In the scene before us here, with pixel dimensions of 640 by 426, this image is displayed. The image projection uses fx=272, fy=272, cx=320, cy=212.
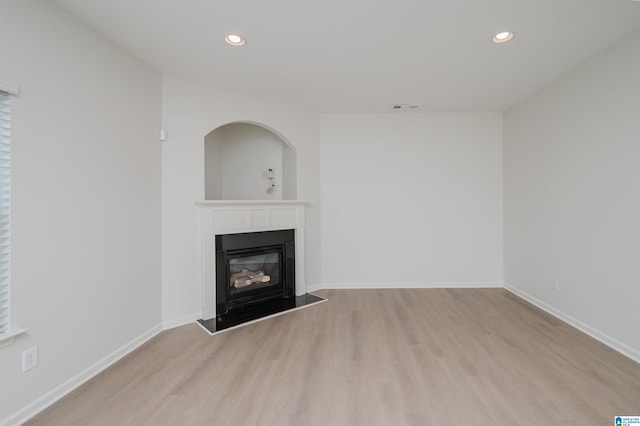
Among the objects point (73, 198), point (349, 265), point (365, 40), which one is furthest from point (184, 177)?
point (349, 265)

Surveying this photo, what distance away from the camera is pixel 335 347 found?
7.83 feet

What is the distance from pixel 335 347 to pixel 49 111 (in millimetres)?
2695

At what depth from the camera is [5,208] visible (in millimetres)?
1528

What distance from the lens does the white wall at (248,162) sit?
415 centimetres

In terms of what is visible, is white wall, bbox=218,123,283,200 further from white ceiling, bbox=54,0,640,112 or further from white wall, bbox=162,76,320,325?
white ceiling, bbox=54,0,640,112

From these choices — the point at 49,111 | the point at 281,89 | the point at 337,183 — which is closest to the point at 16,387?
the point at 49,111

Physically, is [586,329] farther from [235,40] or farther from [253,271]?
[235,40]

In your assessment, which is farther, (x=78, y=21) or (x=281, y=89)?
(x=281, y=89)

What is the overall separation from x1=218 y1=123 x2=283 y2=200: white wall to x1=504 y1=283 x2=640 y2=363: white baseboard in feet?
11.8

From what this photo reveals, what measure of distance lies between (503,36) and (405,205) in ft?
7.62

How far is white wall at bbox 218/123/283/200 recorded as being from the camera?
4152 mm

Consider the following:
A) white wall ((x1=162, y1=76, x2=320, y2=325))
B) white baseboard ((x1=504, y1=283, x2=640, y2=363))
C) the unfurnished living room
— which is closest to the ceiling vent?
the unfurnished living room

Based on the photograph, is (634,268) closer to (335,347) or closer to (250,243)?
(335,347)

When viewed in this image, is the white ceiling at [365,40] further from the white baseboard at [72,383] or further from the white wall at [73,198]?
the white baseboard at [72,383]
